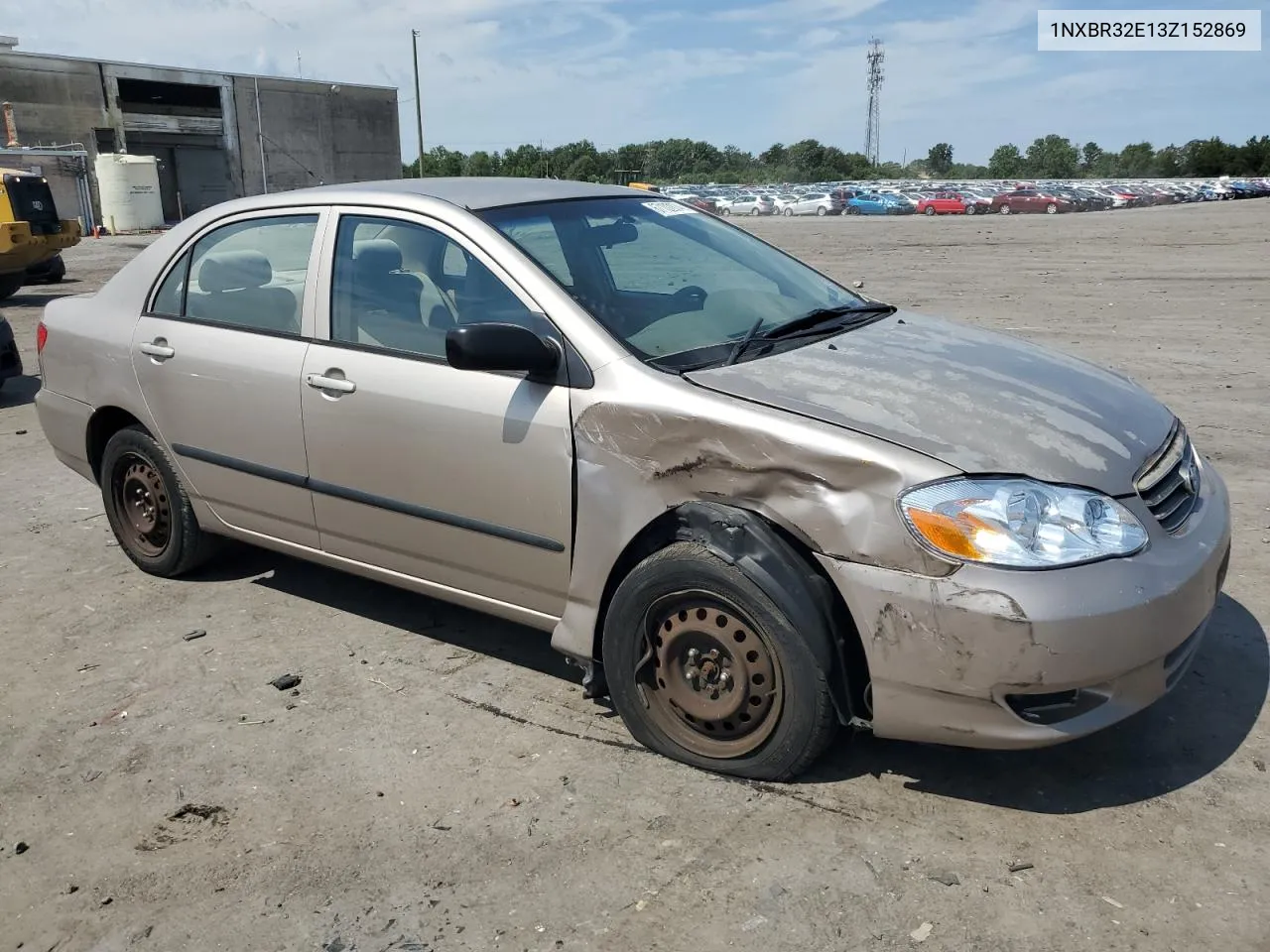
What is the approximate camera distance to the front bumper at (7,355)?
9.14 metres

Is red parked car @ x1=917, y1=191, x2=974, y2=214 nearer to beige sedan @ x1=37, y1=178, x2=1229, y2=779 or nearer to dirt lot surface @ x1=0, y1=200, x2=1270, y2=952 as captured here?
dirt lot surface @ x1=0, y1=200, x2=1270, y2=952

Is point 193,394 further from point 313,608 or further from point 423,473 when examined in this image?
point 423,473

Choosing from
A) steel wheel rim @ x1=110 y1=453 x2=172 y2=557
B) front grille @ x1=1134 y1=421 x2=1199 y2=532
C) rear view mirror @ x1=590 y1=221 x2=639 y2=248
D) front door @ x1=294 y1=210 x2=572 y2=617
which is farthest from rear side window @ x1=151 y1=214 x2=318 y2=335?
front grille @ x1=1134 y1=421 x2=1199 y2=532

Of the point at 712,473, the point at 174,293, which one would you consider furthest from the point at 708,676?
the point at 174,293

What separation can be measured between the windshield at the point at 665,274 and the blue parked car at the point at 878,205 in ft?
167

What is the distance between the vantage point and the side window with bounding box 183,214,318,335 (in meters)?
4.20

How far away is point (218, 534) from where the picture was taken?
192 inches

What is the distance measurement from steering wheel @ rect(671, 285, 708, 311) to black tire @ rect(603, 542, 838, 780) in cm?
107

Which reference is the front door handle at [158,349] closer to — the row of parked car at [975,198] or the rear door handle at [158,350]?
the rear door handle at [158,350]

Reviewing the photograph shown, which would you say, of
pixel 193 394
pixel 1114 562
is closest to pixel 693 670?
pixel 1114 562

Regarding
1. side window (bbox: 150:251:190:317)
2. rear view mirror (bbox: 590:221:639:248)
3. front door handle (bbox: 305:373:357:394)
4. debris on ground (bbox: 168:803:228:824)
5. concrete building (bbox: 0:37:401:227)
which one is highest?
concrete building (bbox: 0:37:401:227)

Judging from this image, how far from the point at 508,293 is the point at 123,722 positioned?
1983 mm

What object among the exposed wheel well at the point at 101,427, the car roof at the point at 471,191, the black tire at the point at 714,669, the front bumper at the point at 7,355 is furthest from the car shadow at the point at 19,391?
the black tire at the point at 714,669

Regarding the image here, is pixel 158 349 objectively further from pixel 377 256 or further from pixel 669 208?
pixel 669 208
